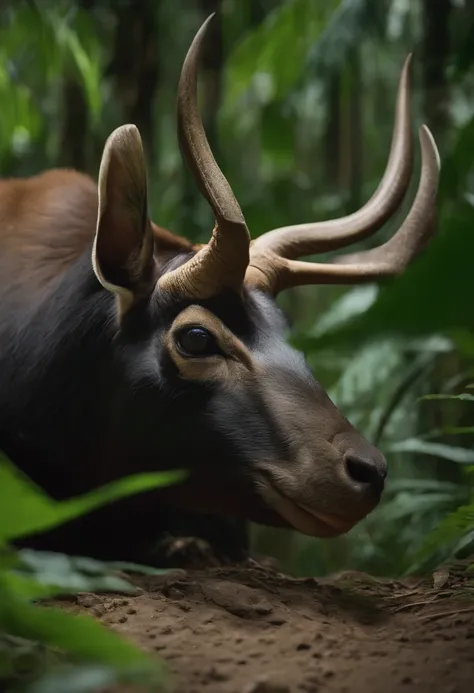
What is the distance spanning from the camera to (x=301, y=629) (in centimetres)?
200

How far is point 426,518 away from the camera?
3.64 m

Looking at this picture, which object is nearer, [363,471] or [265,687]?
[265,687]

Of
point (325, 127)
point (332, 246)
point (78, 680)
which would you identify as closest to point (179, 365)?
point (332, 246)

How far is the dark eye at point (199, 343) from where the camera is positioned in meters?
2.70

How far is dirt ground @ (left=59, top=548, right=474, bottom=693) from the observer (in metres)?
1.61

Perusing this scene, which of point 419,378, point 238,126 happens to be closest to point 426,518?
point 419,378

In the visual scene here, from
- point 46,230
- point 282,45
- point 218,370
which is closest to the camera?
point 218,370

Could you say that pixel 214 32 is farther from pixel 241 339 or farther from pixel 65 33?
pixel 241 339

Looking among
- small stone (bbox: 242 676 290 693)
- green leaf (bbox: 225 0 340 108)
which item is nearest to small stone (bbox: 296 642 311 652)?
small stone (bbox: 242 676 290 693)

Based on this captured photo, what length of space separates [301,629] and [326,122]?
4.57 metres

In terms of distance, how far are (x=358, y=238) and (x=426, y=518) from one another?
1.10 m

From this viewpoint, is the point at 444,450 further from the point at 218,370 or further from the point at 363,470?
the point at 218,370

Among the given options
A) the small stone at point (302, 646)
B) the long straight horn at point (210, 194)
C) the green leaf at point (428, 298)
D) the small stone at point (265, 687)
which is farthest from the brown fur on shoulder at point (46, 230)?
the green leaf at point (428, 298)

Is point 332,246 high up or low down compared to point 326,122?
down
